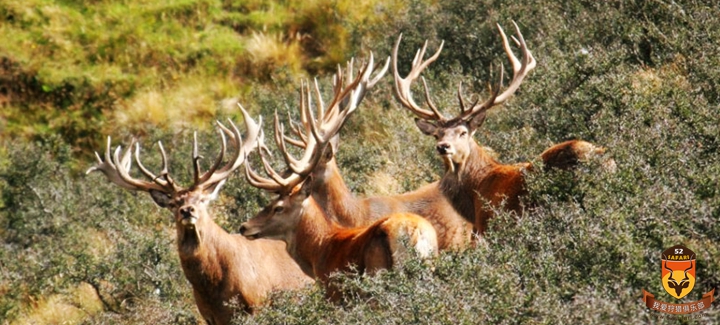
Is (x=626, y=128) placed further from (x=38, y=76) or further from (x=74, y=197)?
(x=38, y=76)

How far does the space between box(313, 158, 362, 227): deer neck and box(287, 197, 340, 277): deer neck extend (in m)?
0.94

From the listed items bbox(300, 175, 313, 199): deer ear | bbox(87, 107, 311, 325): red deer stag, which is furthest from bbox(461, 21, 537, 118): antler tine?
bbox(87, 107, 311, 325): red deer stag

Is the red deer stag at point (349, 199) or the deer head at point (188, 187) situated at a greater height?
the deer head at point (188, 187)

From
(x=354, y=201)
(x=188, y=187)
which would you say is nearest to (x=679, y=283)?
(x=188, y=187)

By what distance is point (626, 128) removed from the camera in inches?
375

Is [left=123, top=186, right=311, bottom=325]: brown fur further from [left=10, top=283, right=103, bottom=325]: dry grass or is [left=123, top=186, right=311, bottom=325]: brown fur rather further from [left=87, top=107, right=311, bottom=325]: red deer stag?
[left=10, top=283, right=103, bottom=325]: dry grass

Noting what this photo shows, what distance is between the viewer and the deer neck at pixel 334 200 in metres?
11.1

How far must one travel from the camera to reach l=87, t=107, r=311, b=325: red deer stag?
983cm

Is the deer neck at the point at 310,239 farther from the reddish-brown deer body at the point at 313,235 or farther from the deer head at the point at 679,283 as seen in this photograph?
the deer head at the point at 679,283

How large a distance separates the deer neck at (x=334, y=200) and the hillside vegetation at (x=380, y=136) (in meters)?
1.39

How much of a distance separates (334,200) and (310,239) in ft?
3.87

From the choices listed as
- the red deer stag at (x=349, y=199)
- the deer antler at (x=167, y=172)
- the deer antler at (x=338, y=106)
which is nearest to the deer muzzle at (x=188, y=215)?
the deer antler at (x=167, y=172)

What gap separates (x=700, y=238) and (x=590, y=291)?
90 centimetres

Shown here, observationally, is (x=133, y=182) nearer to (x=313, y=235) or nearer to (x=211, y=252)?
(x=211, y=252)
